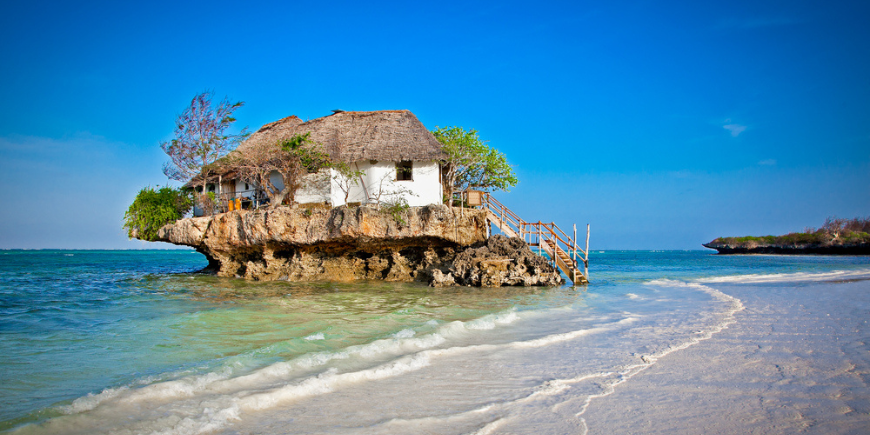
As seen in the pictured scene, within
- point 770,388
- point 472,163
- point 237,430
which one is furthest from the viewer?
point 472,163

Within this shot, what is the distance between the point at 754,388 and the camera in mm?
5219

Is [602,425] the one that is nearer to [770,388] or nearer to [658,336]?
[770,388]

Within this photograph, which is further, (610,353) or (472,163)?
(472,163)

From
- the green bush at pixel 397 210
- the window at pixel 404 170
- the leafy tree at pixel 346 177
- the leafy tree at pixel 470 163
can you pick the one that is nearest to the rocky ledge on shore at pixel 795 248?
the leafy tree at pixel 470 163

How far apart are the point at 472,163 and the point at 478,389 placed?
1699 cm

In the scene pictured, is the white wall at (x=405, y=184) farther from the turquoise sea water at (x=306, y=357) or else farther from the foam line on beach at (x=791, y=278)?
the foam line on beach at (x=791, y=278)

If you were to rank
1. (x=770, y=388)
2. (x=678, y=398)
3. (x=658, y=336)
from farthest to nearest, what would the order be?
(x=658, y=336) → (x=770, y=388) → (x=678, y=398)

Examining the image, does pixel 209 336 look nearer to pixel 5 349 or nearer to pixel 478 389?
pixel 5 349

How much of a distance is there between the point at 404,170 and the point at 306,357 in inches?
555

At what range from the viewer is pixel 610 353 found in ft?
22.7

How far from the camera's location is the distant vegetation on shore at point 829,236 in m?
62.4

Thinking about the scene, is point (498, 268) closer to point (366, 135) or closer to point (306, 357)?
point (366, 135)

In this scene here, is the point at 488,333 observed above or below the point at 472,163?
below

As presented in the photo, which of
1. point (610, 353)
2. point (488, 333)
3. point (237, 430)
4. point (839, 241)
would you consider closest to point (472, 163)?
point (488, 333)
